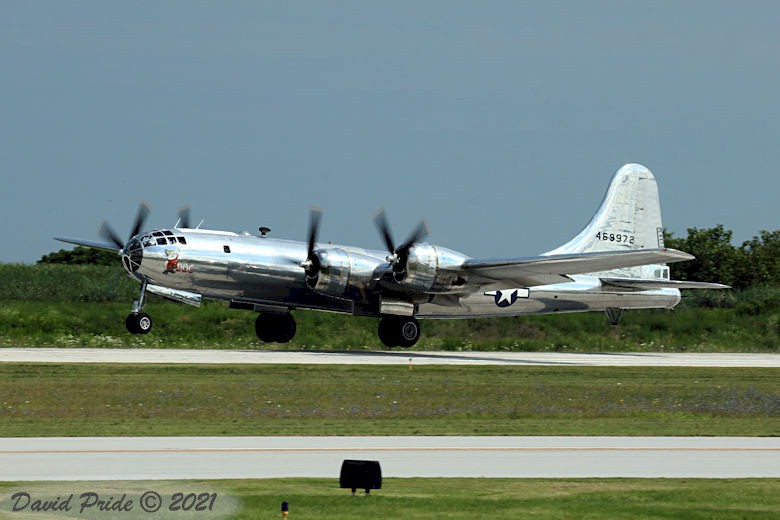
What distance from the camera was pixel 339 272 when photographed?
39.5 metres

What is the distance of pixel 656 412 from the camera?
Result: 23922 mm

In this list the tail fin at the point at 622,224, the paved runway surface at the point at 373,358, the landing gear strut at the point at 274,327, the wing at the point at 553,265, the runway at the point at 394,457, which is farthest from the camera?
the tail fin at the point at 622,224

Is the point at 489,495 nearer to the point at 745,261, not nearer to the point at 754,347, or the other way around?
the point at 754,347

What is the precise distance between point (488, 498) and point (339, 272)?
87.7 feet

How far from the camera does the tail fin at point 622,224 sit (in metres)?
46.0

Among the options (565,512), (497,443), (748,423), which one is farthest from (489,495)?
(748,423)

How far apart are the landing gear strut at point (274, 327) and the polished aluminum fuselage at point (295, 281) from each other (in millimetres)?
800

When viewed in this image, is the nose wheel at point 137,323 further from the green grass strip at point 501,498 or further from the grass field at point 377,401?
the green grass strip at point 501,498

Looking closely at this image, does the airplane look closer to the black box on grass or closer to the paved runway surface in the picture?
the paved runway surface

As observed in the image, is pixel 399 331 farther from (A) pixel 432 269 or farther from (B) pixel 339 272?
(B) pixel 339 272

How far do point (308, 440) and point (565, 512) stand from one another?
6613 millimetres

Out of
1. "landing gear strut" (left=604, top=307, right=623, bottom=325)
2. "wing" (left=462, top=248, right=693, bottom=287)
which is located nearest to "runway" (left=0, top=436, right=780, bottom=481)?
"wing" (left=462, top=248, right=693, bottom=287)

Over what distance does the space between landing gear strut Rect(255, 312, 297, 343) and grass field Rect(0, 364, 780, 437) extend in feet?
34.1

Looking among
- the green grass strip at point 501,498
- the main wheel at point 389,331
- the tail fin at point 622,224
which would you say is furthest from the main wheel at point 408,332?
the green grass strip at point 501,498
